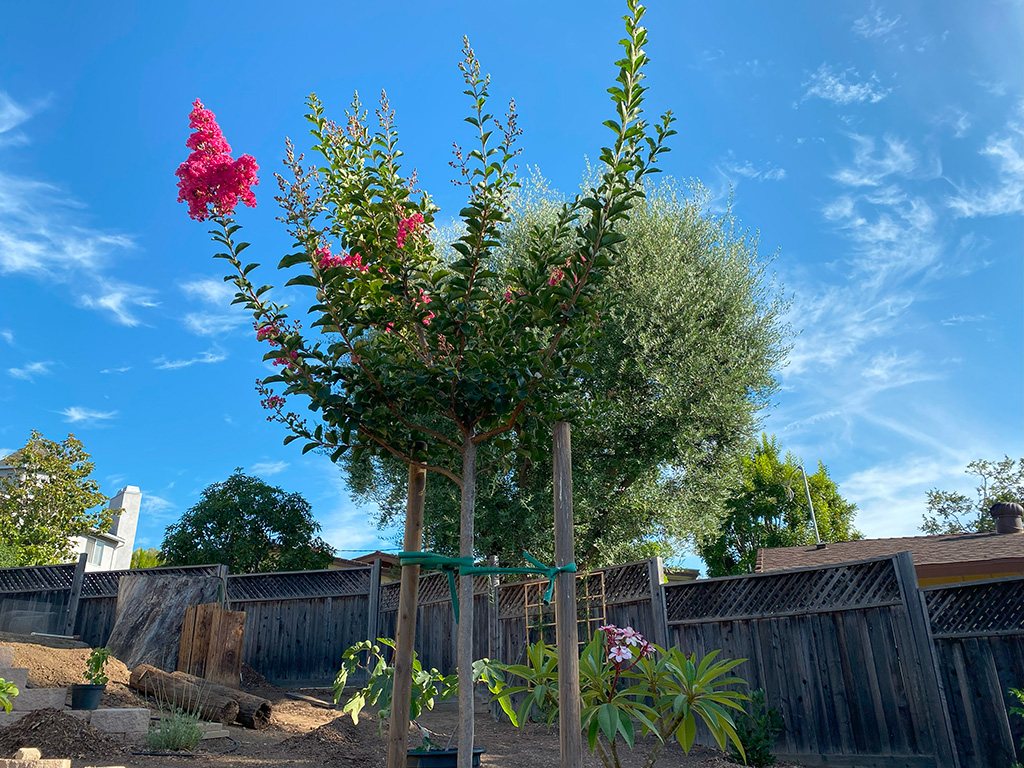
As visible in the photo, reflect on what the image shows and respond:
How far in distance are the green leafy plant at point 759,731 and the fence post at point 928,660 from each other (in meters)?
1.38

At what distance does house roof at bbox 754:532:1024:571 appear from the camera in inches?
508

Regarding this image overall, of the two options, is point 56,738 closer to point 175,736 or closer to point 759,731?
point 175,736

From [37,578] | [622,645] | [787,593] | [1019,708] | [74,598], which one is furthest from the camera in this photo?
[37,578]

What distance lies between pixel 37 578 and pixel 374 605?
23.7 feet

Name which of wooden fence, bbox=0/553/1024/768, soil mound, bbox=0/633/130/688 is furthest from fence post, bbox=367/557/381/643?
soil mound, bbox=0/633/130/688

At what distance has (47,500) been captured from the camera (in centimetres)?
1841

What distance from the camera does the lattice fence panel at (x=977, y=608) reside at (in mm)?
6062

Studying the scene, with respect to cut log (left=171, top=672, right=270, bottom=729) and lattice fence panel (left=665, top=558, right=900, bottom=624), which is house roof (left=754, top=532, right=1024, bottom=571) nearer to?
lattice fence panel (left=665, top=558, right=900, bottom=624)

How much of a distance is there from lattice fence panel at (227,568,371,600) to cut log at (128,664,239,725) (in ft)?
16.0

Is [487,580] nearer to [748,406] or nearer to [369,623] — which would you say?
[369,623]

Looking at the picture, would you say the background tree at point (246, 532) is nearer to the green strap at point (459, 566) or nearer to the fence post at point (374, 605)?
the fence post at point (374, 605)

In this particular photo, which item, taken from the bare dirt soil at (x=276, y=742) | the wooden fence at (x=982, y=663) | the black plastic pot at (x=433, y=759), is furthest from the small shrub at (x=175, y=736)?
the wooden fence at (x=982, y=663)

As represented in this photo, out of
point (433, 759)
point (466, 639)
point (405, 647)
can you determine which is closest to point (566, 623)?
point (466, 639)

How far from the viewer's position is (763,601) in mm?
7441
